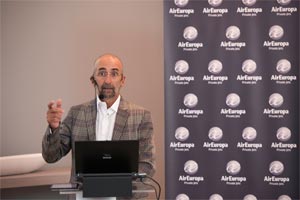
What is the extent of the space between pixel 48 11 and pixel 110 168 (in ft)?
8.97

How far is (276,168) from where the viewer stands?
12.1 feet

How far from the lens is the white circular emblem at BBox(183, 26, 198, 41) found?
367cm

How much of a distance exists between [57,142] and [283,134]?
1.94m

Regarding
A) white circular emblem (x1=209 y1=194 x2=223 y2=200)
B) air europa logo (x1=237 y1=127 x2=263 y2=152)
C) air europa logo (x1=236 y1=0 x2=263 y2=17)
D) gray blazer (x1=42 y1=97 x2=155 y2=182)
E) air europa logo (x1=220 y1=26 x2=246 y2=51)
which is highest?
air europa logo (x1=236 y1=0 x2=263 y2=17)

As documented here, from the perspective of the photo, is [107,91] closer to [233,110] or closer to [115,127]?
[115,127]

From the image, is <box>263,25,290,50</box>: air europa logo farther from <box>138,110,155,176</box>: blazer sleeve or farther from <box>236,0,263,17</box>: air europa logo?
<box>138,110,155,176</box>: blazer sleeve

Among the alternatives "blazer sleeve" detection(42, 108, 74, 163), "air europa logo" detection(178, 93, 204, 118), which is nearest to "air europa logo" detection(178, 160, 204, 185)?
"air europa logo" detection(178, 93, 204, 118)

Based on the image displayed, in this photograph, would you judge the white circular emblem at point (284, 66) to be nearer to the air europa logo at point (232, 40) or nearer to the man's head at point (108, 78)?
the air europa logo at point (232, 40)

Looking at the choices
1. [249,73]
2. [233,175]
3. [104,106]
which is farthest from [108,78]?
[233,175]

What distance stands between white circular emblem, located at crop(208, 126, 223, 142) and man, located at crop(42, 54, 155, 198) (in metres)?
0.87

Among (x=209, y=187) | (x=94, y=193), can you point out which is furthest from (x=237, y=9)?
(x=94, y=193)

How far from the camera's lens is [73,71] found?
4.49 metres

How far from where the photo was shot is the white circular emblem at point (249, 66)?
3678mm

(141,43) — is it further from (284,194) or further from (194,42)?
(284,194)
